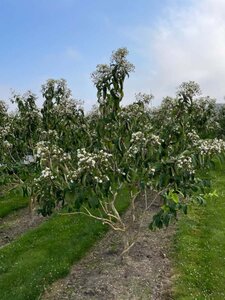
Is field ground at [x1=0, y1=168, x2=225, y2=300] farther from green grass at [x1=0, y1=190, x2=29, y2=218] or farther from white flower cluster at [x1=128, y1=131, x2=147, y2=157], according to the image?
white flower cluster at [x1=128, y1=131, x2=147, y2=157]

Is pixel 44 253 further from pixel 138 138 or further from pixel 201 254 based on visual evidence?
pixel 138 138

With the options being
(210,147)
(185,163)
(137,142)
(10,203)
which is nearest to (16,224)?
(10,203)

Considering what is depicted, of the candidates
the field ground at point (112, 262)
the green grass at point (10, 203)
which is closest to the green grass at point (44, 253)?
the field ground at point (112, 262)

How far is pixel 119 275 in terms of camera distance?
13086mm

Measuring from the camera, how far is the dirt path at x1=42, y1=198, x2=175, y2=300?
478 inches

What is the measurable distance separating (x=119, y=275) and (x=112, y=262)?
1.18m

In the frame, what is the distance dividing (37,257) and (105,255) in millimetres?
2722

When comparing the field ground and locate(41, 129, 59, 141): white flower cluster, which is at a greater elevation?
locate(41, 129, 59, 141): white flower cluster

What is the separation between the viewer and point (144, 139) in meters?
11.3

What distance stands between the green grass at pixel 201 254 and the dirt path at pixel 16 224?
805cm

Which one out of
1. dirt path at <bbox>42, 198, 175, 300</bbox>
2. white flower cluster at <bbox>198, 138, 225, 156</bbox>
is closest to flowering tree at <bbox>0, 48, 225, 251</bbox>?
white flower cluster at <bbox>198, 138, 225, 156</bbox>

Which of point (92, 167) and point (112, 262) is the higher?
Result: point (92, 167)

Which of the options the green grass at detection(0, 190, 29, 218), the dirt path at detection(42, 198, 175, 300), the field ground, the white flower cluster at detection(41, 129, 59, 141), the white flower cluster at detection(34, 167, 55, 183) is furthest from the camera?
the green grass at detection(0, 190, 29, 218)

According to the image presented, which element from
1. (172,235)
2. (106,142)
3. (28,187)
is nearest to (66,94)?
(28,187)
